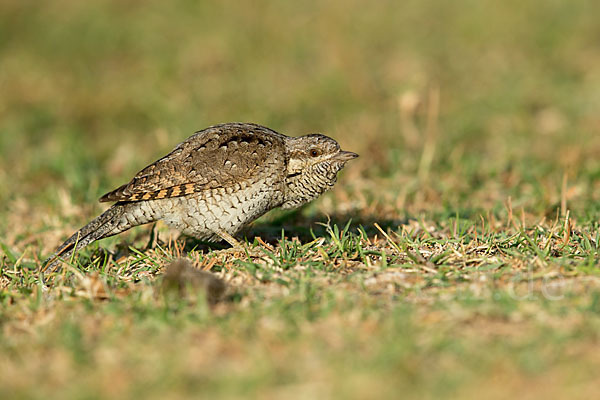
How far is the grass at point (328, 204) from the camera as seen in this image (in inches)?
130

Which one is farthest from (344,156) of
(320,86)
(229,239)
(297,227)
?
(320,86)

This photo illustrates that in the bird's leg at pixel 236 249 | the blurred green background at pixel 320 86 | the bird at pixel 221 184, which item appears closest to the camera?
the bird's leg at pixel 236 249

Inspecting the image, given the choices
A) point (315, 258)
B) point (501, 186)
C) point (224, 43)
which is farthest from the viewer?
point (224, 43)

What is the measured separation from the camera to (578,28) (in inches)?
473

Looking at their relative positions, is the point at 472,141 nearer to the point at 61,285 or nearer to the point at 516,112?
the point at 516,112

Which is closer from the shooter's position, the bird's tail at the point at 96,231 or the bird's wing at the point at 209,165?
the bird's wing at the point at 209,165

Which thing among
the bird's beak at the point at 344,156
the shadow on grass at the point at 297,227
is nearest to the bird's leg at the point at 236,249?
the shadow on grass at the point at 297,227

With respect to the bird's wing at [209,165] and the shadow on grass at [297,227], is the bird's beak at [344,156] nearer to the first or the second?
the bird's wing at [209,165]

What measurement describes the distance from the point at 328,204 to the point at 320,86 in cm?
407

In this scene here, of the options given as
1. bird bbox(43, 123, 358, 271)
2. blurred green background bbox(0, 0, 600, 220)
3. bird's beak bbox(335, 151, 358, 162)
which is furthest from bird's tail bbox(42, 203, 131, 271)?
blurred green background bbox(0, 0, 600, 220)

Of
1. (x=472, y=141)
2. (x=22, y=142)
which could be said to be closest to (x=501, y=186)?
(x=472, y=141)

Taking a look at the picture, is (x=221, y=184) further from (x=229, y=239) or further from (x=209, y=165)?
(x=229, y=239)

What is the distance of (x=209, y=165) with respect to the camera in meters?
5.11

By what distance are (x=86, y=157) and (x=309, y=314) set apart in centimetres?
529
